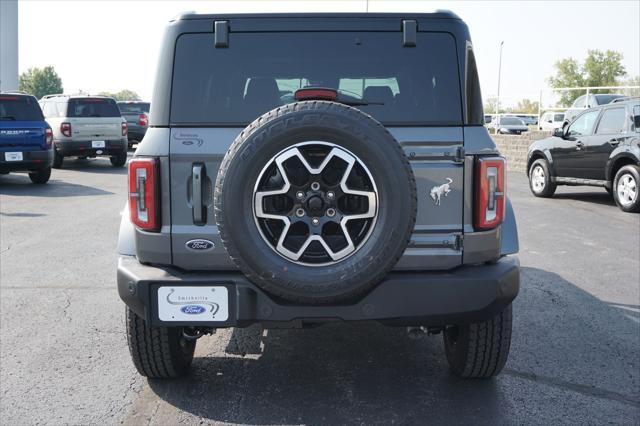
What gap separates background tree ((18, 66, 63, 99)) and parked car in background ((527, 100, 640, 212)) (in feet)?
461

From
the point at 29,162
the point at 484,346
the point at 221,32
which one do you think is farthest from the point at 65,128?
the point at 484,346

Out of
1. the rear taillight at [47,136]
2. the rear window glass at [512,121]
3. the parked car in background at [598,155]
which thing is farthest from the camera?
the rear window glass at [512,121]

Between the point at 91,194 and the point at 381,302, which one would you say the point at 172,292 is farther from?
the point at 91,194

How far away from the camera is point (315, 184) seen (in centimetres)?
302

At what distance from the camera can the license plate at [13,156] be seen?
14070 mm

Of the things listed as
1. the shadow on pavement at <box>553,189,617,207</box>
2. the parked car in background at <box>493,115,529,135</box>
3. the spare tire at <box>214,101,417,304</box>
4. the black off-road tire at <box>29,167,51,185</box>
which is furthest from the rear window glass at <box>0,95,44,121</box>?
the parked car in background at <box>493,115,529,135</box>

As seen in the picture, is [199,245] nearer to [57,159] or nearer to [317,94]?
[317,94]

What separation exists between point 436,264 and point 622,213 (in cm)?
895

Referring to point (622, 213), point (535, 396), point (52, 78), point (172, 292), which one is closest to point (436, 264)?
point (535, 396)

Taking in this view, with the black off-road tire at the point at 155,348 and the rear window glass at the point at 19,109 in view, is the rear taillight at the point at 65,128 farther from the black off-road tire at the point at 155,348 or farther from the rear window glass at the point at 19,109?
the black off-road tire at the point at 155,348

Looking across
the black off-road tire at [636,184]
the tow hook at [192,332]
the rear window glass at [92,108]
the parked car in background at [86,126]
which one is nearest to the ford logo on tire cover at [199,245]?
the tow hook at [192,332]

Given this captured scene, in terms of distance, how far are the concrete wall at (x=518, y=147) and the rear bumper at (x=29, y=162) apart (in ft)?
41.1

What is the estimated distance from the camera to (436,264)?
3373 millimetres

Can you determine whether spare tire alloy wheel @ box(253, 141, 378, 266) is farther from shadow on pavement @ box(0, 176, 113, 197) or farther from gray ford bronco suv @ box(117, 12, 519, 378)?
shadow on pavement @ box(0, 176, 113, 197)
